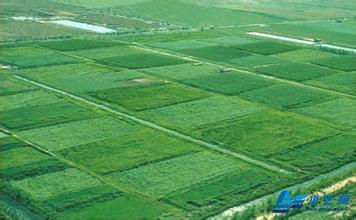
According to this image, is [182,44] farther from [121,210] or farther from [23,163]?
[121,210]

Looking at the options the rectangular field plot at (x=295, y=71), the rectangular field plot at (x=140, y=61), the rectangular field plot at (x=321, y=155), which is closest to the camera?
the rectangular field plot at (x=321, y=155)

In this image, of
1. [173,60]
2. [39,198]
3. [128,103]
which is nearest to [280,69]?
[173,60]

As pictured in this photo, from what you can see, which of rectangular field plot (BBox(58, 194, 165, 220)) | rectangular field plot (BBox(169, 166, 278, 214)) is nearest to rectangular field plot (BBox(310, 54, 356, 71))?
rectangular field plot (BBox(169, 166, 278, 214))

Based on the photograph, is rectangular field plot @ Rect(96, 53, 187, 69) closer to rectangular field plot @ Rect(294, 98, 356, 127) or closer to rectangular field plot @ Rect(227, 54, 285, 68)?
rectangular field plot @ Rect(227, 54, 285, 68)

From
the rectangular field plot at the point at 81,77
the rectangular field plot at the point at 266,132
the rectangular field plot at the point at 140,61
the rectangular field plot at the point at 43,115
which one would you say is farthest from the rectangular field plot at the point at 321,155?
the rectangular field plot at the point at 140,61

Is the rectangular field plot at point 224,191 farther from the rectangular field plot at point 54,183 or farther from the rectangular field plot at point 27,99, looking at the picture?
the rectangular field plot at point 27,99

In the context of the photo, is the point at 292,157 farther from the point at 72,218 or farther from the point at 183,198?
the point at 72,218

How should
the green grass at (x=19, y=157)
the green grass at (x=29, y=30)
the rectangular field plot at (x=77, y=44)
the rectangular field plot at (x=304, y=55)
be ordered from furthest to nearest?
1. the green grass at (x=29, y=30)
2. the rectangular field plot at (x=304, y=55)
3. the rectangular field plot at (x=77, y=44)
4. the green grass at (x=19, y=157)
